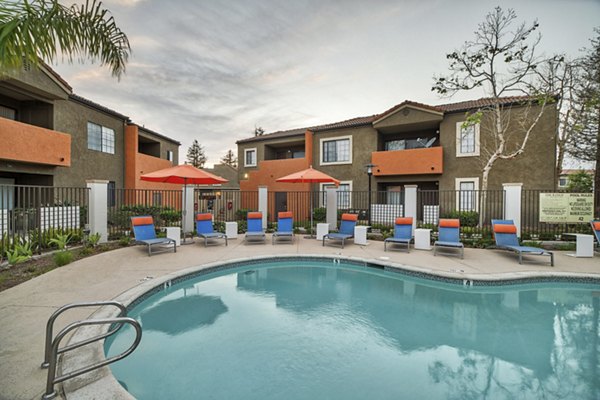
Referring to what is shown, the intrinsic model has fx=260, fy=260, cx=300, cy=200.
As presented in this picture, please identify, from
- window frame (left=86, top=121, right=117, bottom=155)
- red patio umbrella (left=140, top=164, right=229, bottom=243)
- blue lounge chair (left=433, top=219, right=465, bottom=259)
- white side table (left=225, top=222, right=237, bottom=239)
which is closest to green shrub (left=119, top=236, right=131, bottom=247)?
red patio umbrella (left=140, top=164, right=229, bottom=243)

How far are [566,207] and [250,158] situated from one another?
2090cm

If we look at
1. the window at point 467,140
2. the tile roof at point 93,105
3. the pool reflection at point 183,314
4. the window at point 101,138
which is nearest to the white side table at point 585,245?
the window at point 467,140

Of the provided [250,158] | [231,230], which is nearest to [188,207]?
[231,230]

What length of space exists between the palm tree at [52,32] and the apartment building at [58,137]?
27.1 feet

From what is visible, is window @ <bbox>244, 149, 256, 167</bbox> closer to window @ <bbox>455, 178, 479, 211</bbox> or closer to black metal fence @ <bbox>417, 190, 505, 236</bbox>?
black metal fence @ <bbox>417, 190, 505, 236</bbox>

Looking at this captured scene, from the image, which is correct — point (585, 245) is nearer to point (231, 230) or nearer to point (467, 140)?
point (467, 140)

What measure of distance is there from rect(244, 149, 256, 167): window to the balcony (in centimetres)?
1089

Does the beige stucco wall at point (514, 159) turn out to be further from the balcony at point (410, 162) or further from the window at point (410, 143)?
the window at point (410, 143)

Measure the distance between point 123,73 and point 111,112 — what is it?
47.7ft

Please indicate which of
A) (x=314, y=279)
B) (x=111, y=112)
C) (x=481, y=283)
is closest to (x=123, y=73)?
(x=314, y=279)

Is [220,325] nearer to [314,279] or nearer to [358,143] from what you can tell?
[314,279]

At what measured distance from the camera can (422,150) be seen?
16781mm

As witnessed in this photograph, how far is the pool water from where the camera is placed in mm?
3295

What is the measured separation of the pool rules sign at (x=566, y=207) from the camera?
10.2 m
